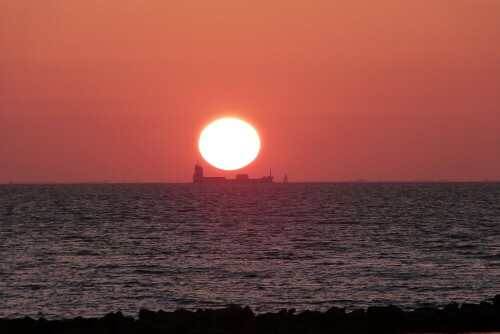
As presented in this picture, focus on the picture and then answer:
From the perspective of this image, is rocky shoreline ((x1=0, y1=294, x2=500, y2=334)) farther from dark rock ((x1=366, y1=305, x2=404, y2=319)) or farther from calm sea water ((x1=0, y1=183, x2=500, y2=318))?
calm sea water ((x1=0, y1=183, x2=500, y2=318))

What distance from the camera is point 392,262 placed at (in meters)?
45.3

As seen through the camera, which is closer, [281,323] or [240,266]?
[281,323]

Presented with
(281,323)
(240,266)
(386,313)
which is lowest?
(240,266)

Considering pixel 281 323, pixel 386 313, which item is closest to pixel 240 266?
pixel 386 313

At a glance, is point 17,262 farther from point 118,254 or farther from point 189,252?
point 189,252

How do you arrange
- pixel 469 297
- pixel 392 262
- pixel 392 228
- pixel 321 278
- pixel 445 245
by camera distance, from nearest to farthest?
pixel 469 297 → pixel 321 278 → pixel 392 262 → pixel 445 245 → pixel 392 228

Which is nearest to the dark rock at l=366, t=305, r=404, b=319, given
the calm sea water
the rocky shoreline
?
the rocky shoreline

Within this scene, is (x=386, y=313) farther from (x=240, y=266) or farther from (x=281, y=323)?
(x=240, y=266)

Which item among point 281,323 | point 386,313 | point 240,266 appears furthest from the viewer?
point 240,266

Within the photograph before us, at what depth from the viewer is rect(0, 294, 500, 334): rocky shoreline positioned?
21078 mm

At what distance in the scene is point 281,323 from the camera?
2152 centimetres

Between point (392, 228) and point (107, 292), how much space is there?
41.2 metres

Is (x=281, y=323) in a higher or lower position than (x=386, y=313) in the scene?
lower

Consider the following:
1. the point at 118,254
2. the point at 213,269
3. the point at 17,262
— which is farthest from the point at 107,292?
the point at 118,254
